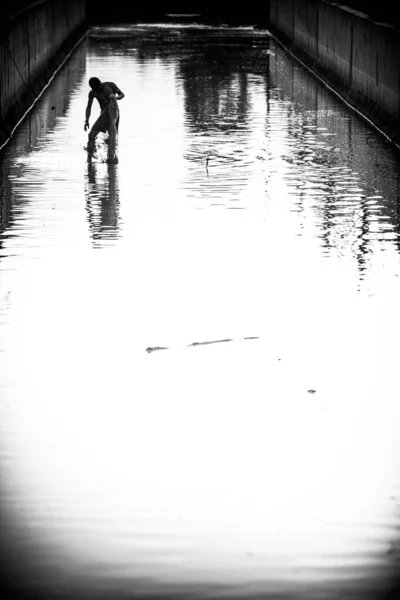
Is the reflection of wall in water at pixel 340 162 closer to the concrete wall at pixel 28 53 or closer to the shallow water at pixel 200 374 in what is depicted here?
the shallow water at pixel 200 374

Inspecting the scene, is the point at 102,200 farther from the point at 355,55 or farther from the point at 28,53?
the point at 28,53

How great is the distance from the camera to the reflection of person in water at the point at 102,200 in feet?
51.7

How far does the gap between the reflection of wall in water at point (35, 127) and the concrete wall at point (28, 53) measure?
20cm

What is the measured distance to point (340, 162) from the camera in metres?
21.1

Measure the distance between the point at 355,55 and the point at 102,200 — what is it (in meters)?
12.8

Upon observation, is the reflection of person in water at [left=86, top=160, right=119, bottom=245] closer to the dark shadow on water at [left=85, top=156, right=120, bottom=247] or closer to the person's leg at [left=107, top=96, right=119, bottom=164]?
the dark shadow on water at [left=85, top=156, right=120, bottom=247]

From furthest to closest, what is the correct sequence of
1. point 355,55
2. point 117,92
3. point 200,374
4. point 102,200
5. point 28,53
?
point 28,53, point 355,55, point 117,92, point 102,200, point 200,374

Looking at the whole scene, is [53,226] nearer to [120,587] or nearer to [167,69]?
[120,587]

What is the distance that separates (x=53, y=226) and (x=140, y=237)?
1.05 metres

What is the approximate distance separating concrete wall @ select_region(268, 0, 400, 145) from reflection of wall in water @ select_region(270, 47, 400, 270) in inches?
12.9

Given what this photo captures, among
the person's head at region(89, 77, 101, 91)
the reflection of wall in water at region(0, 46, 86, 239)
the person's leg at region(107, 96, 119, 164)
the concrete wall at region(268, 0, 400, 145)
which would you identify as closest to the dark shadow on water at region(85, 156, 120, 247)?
the person's leg at region(107, 96, 119, 164)

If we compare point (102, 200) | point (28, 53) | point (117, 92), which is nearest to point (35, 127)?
point (117, 92)

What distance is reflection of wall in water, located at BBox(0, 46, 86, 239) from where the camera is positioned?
1770cm

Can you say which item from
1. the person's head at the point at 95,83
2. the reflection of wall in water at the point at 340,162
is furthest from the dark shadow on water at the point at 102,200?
the reflection of wall in water at the point at 340,162
